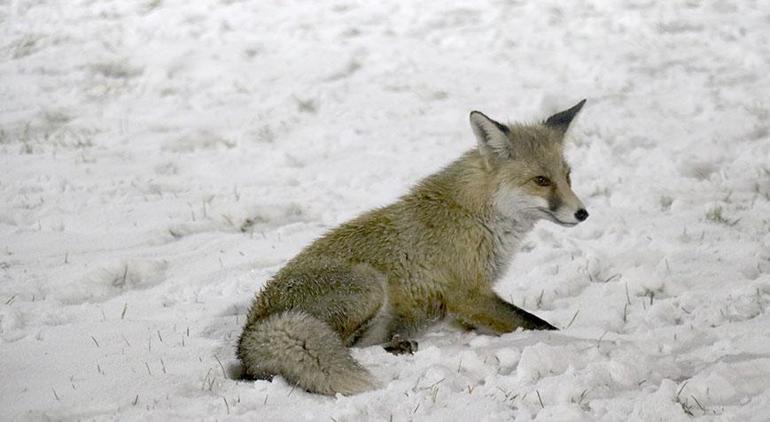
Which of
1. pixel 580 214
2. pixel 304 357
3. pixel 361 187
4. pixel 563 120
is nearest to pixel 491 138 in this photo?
pixel 563 120

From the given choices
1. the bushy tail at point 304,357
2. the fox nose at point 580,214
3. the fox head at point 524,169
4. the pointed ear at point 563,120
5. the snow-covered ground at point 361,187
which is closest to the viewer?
the bushy tail at point 304,357

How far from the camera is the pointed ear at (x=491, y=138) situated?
517 centimetres

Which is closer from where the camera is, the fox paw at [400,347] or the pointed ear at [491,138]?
the fox paw at [400,347]

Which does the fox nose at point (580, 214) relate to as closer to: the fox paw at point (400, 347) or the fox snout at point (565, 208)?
the fox snout at point (565, 208)

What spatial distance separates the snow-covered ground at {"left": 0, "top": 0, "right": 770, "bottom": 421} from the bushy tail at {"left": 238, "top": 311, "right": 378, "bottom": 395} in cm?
10

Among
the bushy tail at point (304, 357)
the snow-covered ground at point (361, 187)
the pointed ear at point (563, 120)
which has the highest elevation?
the pointed ear at point (563, 120)

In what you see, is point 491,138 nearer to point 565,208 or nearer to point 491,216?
point 491,216

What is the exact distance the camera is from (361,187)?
795 centimetres

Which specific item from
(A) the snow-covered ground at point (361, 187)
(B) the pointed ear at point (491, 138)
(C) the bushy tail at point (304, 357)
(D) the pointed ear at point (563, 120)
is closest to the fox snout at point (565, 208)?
(B) the pointed ear at point (491, 138)

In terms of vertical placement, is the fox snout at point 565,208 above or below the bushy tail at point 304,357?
above

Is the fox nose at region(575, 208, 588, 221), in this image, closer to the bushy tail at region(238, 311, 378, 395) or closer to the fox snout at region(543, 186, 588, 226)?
the fox snout at region(543, 186, 588, 226)

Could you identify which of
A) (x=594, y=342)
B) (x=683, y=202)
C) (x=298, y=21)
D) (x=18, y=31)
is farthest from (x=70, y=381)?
(x=18, y=31)

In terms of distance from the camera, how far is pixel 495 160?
531cm

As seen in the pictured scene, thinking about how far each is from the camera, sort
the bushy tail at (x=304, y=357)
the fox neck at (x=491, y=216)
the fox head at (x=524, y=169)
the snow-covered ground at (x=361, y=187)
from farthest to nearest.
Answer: the fox neck at (x=491, y=216) < the fox head at (x=524, y=169) < the snow-covered ground at (x=361, y=187) < the bushy tail at (x=304, y=357)
